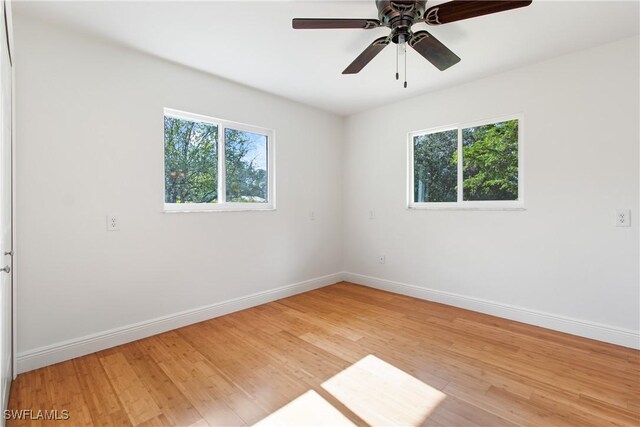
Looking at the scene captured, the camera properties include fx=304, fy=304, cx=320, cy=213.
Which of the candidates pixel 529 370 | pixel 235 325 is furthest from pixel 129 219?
pixel 529 370

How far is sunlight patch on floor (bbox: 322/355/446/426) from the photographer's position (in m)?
1.72

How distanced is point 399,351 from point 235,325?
156cm

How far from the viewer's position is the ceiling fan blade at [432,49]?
6.41 feet

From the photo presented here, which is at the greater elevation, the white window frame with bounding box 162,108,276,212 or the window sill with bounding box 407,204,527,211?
the white window frame with bounding box 162,108,276,212

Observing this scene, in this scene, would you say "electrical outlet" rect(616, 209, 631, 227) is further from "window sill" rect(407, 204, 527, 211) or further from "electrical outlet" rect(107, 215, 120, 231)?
"electrical outlet" rect(107, 215, 120, 231)

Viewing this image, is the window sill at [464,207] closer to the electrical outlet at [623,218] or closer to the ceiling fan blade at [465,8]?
the electrical outlet at [623,218]

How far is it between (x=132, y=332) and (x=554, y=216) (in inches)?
155

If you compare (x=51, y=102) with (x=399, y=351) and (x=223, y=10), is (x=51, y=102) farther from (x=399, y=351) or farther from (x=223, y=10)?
(x=399, y=351)

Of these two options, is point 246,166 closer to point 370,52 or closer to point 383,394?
point 370,52

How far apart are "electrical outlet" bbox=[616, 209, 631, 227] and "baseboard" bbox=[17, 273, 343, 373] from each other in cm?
332

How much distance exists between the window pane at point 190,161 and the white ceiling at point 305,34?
591 mm

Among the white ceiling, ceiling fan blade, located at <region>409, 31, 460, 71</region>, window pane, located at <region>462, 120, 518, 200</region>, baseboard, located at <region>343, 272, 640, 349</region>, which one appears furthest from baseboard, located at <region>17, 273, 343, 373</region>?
ceiling fan blade, located at <region>409, 31, 460, 71</region>

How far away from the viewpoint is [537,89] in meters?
2.89

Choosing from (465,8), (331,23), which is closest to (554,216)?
(465,8)
